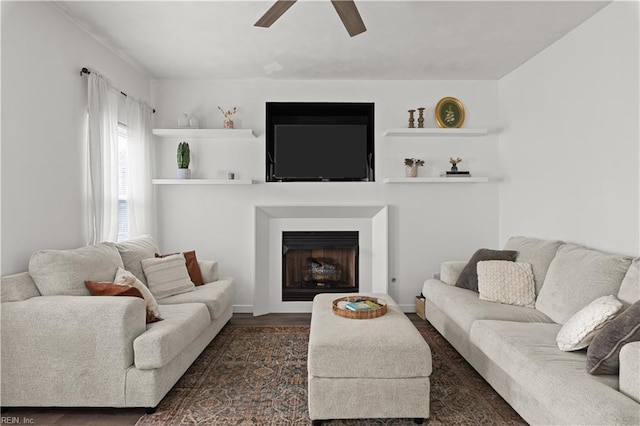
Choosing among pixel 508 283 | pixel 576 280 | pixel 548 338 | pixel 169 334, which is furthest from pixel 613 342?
pixel 169 334

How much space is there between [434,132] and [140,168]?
10.7ft

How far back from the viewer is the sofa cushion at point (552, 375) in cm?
166

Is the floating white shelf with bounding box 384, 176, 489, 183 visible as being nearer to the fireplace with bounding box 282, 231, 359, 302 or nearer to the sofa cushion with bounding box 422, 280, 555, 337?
the fireplace with bounding box 282, 231, 359, 302

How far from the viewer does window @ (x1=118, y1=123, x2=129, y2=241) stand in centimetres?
404

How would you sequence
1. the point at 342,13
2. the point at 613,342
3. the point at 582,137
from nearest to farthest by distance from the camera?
1. the point at 613,342
2. the point at 342,13
3. the point at 582,137

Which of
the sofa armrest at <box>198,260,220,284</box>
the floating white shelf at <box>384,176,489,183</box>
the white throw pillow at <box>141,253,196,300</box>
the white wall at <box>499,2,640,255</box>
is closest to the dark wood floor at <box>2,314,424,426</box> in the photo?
the white throw pillow at <box>141,253,196,300</box>

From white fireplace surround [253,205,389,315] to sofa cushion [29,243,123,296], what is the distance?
2.07m

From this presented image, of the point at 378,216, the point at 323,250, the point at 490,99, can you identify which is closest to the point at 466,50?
the point at 490,99

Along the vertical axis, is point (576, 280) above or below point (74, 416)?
above

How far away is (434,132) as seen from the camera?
15.1 feet

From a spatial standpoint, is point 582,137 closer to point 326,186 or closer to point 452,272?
point 452,272

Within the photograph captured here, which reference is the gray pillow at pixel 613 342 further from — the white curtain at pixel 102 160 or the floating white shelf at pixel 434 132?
the white curtain at pixel 102 160

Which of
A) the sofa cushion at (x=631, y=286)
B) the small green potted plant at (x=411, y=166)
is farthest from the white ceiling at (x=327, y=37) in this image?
the sofa cushion at (x=631, y=286)

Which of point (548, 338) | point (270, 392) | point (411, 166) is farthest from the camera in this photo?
A: point (411, 166)
